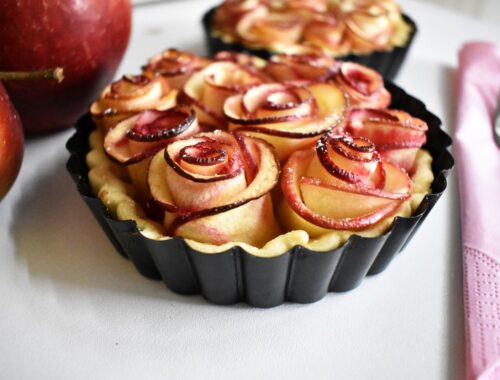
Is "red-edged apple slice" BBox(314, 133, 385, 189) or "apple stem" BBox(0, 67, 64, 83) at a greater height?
"red-edged apple slice" BBox(314, 133, 385, 189)

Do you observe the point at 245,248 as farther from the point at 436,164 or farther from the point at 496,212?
the point at 496,212

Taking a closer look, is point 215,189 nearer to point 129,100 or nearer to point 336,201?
point 336,201

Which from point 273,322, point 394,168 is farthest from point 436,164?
point 273,322

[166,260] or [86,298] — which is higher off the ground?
[166,260]

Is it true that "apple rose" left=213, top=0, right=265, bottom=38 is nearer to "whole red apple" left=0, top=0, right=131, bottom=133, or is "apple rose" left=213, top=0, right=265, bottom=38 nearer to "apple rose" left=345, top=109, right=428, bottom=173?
"whole red apple" left=0, top=0, right=131, bottom=133

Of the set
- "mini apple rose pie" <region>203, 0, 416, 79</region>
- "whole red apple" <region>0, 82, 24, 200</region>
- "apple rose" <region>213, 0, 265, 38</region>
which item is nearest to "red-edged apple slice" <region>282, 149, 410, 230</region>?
"whole red apple" <region>0, 82, 24, 200</region>

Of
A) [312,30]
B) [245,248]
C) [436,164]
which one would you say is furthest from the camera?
[312,30]
